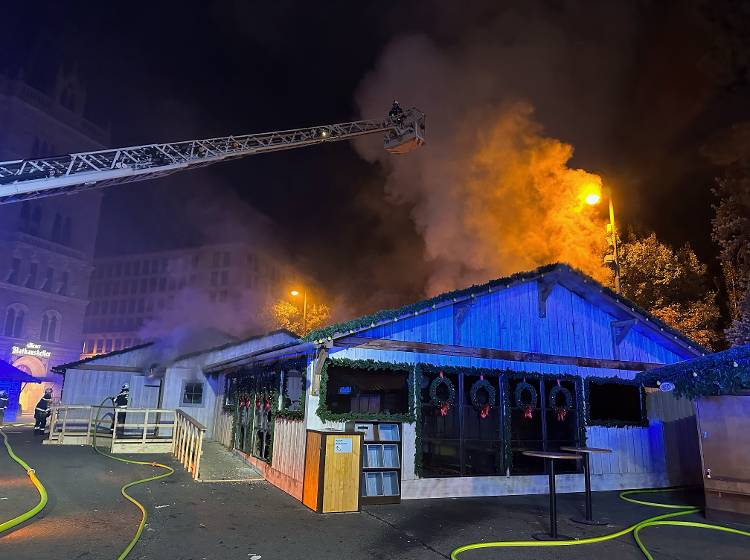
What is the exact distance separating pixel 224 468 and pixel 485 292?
301 inches

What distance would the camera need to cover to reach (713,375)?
8750mm

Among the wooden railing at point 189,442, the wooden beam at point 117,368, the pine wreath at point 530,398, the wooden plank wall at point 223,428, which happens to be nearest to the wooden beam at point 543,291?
the pine wreath at point 530,398

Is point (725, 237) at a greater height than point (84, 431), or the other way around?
point (725, 237)

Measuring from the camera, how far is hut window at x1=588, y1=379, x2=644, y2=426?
12594mm

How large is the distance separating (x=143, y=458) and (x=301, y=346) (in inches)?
331

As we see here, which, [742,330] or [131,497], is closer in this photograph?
[131,497]

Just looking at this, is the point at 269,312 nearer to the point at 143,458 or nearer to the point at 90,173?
the point at 90,173

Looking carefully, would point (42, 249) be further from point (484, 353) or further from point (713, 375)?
point (713, 375)

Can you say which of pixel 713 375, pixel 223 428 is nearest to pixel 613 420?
pixel 713 375

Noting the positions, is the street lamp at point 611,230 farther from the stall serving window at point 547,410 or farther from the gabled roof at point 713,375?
the gabled roof at point 713,375

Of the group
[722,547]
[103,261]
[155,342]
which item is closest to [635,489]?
[722,547]

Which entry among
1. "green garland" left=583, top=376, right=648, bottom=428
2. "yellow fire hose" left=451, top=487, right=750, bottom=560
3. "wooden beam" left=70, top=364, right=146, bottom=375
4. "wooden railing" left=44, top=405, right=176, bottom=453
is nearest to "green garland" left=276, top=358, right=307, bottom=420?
"yellow fire hose" left=451, top=487, right=750, bottom=560

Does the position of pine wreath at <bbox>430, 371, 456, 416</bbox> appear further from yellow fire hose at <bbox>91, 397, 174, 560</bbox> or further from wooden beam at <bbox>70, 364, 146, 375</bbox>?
wooden beam at <bbox>70, 364, 146, 375</bbox>

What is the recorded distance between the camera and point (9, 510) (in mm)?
7453
